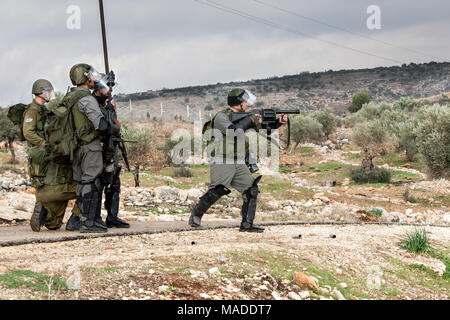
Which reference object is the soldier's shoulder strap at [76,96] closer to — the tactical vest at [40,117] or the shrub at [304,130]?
the tactical vest at [40,117]

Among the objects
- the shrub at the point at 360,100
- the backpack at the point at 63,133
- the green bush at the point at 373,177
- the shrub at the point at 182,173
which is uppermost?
the shrub at the point at 360,100

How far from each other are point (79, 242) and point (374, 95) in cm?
9896

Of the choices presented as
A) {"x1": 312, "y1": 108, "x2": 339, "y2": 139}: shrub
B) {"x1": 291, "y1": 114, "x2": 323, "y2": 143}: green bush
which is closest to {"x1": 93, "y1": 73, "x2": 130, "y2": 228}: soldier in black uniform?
{"x1": 291, "y1": 114, "x2": 323, "y2": 143}: green bush

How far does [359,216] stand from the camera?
51.5ft

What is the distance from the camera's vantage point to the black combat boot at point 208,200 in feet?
26.6

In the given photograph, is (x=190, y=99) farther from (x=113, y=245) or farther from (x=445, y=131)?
(x=113, y=245)

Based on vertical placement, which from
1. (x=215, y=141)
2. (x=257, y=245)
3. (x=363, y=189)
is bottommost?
(x=363, y=189)

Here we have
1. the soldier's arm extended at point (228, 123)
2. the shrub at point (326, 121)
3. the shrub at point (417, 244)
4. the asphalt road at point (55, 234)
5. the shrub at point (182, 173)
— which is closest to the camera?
the asphalt road at point (55, 234)

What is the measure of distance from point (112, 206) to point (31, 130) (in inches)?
69.0

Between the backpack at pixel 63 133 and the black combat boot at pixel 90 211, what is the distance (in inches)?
23.7

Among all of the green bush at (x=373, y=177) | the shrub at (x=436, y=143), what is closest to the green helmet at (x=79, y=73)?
the shrub at (x=436, y=143)

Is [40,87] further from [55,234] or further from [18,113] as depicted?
[55,234]

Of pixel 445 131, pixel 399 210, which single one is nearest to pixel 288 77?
pixel 445 131

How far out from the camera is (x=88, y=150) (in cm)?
772
